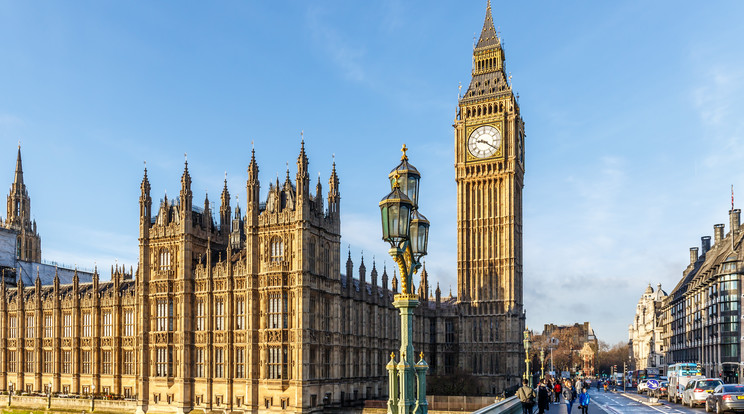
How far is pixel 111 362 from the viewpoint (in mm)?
69875

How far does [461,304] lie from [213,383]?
136ft

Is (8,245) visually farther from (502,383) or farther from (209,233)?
(502,383)

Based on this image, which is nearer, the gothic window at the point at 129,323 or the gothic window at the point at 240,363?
the gothic window at the point at 240,363

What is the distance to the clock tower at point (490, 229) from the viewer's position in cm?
9188

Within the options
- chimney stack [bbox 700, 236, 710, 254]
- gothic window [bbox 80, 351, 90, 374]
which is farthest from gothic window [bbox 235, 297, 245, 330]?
chimney stack [bbox 700, 236, 710, 254]

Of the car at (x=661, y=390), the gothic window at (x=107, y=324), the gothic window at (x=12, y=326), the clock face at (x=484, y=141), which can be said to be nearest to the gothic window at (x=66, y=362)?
the gothic window at (x=107, y=324)

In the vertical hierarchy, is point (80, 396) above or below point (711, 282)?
below

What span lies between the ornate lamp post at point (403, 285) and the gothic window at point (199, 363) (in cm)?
4894

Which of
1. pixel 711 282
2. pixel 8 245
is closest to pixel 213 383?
pixel 8 245

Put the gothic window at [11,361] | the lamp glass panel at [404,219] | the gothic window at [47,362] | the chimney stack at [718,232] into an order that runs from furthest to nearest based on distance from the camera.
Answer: the chimney stack at [718,232]
the gothic window at [11,361]
the gothic window at [47,362]
the lamp glass panel at [404,219]

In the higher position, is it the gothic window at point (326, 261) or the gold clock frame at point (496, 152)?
the gold clock frame at point (496, 152)

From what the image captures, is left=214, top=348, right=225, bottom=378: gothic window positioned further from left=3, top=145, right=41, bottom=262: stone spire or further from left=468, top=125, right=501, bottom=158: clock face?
left=3, top=145, right=41, bottom=262: stone spire

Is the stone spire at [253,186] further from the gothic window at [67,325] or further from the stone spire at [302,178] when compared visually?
the gothic window at [67,325]

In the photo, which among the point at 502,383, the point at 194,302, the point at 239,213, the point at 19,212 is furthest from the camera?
the point at 19,212
